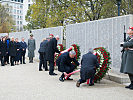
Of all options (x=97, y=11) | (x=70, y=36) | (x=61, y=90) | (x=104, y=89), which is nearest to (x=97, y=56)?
(x=104, y=89)

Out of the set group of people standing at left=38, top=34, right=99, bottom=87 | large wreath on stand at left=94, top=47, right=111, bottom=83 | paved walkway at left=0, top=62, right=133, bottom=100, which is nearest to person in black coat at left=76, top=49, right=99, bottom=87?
group of people standing at left=38, top=34, right=99, bottom=87

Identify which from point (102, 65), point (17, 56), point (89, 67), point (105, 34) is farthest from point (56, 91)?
point (17, 56)

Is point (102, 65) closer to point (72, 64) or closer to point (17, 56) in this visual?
point (72, 64)

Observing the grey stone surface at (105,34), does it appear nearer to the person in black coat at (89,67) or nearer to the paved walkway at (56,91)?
the paved walkway at (56,91)

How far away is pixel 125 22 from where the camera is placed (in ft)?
38.1

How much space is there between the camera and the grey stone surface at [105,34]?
472 inches

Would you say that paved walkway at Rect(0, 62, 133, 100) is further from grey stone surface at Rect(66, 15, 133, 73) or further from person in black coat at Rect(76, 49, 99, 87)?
grey stone surface at Rect(66, 15, 133, 73)

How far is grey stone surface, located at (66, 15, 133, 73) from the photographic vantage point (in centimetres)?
1198

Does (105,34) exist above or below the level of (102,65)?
above

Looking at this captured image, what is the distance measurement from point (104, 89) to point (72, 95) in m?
1.50

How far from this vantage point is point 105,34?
522 inches

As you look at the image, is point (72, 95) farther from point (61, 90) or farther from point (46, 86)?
point (46, 86)

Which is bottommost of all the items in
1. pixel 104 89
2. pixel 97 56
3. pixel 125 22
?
pixel 104 89

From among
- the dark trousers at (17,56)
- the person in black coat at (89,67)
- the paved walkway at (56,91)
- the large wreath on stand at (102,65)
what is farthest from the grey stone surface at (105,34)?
the dark trousers at (17,56)
